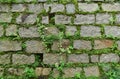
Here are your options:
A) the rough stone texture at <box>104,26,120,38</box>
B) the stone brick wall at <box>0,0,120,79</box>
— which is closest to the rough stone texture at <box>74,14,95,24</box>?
the stone brick wall at <box>0,0,120,79</box>

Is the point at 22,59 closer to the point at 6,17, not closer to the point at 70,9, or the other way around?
the point at 6,17

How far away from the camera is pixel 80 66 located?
5.35 meters

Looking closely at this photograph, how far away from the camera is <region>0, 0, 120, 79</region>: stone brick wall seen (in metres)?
5.35

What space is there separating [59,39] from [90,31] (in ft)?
1.44

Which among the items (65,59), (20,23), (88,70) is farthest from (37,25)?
(88,70)

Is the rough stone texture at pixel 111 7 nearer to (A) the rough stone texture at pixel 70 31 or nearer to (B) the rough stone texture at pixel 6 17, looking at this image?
(A) the rough stone texture at pixel 70 31

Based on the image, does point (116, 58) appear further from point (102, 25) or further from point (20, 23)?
point (20, 23)

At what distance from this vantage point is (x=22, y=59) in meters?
5.38

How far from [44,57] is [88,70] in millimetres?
624

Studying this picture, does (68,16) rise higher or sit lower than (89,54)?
higher

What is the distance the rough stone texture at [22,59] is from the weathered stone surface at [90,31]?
30.1 inches

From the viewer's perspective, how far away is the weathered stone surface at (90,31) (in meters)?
5.39

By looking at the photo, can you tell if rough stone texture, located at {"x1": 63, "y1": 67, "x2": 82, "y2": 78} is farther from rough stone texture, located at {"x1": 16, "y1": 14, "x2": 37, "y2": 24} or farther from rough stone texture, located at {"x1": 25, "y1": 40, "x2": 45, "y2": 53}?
rough stone texture, located at {"x1": 16, "y1": 14, "x2": 37, "y2": 24}

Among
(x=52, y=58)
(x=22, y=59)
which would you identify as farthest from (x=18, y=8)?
(x=52, y=58)
